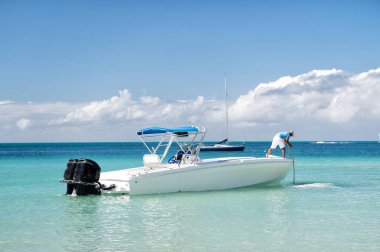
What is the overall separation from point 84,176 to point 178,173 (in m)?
2.93

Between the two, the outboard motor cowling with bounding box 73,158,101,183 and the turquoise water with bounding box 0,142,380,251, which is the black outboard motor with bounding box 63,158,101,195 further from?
the turquoise water with bounding box 0,142,380,251

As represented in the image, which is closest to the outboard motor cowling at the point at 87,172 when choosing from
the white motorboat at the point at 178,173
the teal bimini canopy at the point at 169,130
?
the white motorboat at the point at 178,173

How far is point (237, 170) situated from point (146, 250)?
905 cm

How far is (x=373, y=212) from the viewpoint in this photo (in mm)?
13367

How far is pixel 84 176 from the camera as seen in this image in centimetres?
1609

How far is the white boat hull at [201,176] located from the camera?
1625 centimetres

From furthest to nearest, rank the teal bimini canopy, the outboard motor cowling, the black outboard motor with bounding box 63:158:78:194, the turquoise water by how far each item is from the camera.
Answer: the teal bimini canopy
the black outboard motor with bounding box 63:158:78:194
the outboard motor cowling
the turquoise water

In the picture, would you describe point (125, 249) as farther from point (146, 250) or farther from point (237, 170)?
point (237, 170)

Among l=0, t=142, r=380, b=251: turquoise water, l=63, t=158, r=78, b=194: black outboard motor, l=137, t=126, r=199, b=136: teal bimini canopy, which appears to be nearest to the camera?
l=0, t=142, r=380, b=251: turquoise water

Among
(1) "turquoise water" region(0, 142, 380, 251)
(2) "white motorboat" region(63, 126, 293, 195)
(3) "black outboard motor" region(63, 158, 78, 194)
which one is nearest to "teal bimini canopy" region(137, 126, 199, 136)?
(2) "white motorboat" region(63, 126, 293, 195)

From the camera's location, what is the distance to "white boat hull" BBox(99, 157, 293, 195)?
1625 centimetres

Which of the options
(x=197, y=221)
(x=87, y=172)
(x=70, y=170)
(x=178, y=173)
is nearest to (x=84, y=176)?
(x=87, y=172)

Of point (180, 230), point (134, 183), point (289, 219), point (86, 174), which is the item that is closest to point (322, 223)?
point (289, 219)

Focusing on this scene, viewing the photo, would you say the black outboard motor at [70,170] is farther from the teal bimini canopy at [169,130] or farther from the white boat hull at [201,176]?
the teal bimini canopy at [169,130]
